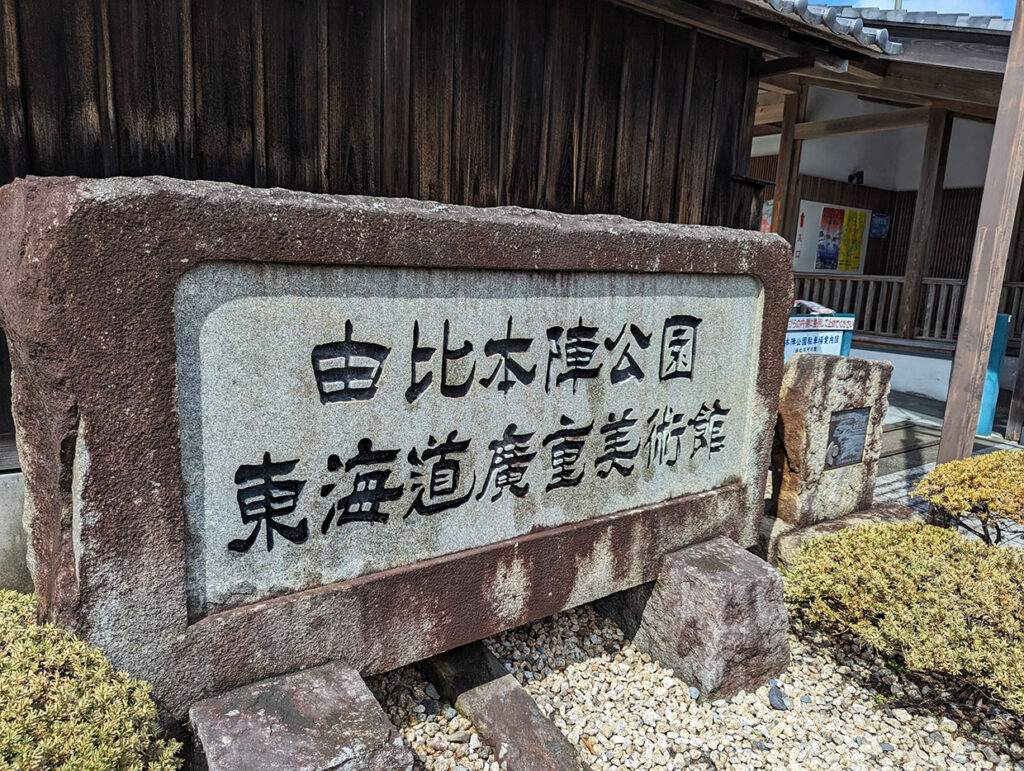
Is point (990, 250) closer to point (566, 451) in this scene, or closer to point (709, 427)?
point (709, 427)

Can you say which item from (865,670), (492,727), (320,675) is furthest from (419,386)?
(865,670)

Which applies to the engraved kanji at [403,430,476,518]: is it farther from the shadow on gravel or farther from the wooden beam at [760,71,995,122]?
the wooden beam at [760,71,995,122]

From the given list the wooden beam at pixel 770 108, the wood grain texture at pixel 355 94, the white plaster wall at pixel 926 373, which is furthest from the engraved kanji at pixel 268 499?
the wooden beam at pixel 770 108

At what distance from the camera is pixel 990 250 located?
14.4 feet

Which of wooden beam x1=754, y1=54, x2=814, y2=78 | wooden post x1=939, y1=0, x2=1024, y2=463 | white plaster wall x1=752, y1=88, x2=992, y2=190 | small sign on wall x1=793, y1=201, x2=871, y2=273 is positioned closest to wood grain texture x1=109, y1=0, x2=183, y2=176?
wooden beam x1=754, y1=54, x2=814, y2=78

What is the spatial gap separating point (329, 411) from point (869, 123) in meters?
9.94

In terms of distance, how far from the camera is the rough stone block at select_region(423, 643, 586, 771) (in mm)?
2438

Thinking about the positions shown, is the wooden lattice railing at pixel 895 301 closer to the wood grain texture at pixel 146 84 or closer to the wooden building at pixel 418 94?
the wooden building at pixel 418 94

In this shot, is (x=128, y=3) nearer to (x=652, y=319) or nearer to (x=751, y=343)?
(x=652, y=319)

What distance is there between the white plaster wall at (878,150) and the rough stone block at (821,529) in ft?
25.3

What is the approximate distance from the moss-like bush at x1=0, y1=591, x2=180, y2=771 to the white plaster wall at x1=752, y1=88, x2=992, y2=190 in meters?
11.1

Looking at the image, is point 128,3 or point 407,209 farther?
point 128,3

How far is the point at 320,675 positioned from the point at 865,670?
2.71 metres

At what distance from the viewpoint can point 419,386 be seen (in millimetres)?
2248
